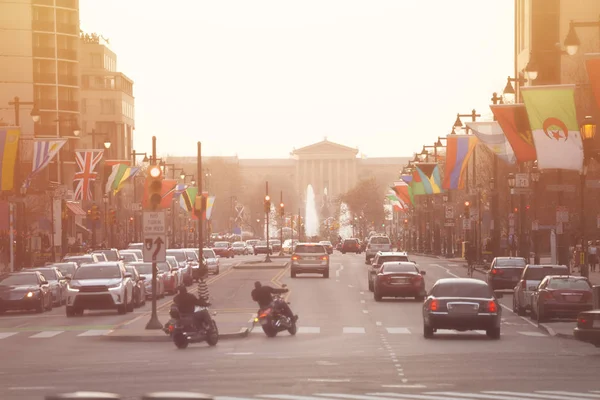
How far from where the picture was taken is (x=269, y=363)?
24.1m

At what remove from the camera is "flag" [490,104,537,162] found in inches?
1702

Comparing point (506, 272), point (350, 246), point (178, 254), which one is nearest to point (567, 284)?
point (506, 272)

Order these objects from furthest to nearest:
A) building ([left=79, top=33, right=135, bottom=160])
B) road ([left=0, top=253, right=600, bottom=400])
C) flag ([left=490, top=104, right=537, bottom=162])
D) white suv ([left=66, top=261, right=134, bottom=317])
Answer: building ([left=79, top=33, right=135, bottom=160]) → flag ([left=490, top=104, right=537, bottom=162]) → white suv ([left=66, top=261, right=134, bottom=317]) → road ([left=0, top=253, right=600, bottom=400])

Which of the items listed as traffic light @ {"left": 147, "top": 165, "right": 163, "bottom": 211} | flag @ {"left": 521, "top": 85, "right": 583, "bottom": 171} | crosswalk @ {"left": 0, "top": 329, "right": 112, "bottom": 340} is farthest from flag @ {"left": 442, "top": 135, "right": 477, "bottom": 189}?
traffic light @ {"left": 147, "top": 165, "right": 163, "bottom": 211}

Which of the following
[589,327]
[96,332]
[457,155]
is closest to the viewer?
[589,327]

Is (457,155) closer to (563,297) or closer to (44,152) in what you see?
(44,152)

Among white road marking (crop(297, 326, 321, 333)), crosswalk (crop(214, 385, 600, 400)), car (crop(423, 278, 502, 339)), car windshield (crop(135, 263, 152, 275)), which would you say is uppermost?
car windshield (crop(135, 263, 152, 275))

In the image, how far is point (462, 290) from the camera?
31.2m

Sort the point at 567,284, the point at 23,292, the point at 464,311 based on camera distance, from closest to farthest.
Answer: the point at 464,311 → the point at 567,284 → the point at 23,292

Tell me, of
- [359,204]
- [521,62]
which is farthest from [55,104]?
[359,204]

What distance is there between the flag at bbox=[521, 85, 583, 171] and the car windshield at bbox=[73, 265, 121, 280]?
14.5 metres

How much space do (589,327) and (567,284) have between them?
11340 millimetres

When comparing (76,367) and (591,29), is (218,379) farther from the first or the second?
(591,29)

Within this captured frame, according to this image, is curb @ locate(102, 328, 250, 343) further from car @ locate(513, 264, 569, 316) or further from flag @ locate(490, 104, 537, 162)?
flag @ locate(490, 104, 537, 162)
